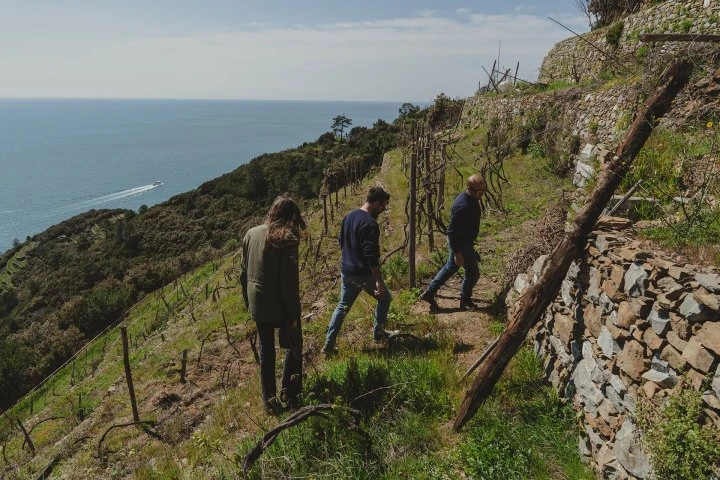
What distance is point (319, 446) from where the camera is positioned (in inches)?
166

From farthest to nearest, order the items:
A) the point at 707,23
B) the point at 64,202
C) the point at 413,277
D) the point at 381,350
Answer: the point at 64,202 < the point at 707,23 < the point at 413,277 < the point at 381,350

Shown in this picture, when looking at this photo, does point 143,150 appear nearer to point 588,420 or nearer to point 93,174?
point 93,174

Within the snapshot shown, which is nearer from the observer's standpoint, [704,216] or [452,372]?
[704,216]

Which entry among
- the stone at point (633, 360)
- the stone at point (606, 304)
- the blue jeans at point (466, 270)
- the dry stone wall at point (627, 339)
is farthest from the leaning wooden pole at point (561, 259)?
the blue jeans at point (466, 270)

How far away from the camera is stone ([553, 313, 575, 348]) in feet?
14.2

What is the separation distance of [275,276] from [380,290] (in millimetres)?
1491

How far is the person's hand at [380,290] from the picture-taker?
5.53 meters

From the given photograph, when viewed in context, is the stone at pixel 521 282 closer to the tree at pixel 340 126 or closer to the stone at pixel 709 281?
the stone at pixel 709 281

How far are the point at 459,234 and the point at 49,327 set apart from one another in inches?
1387

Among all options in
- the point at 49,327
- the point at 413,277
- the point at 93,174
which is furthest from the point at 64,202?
the point at 413,277

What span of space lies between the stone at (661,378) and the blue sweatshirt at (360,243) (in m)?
2.93

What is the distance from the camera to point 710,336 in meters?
2.66

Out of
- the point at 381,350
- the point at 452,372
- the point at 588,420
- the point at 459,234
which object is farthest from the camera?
the point at 459,234

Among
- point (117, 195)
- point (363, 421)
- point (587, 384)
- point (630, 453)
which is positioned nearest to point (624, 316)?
point (587, 384)
